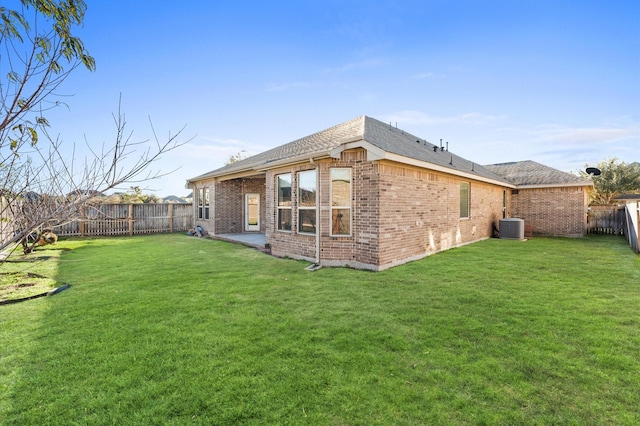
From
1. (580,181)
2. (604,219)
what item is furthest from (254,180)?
(604,219)

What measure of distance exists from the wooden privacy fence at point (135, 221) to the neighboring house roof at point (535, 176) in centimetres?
2025

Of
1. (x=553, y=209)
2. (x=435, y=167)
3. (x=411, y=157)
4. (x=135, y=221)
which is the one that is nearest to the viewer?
(x=411, y=157)

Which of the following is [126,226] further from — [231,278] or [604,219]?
[604,219]

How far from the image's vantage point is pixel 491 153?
79.5ft

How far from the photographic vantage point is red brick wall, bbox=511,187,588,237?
15031mm

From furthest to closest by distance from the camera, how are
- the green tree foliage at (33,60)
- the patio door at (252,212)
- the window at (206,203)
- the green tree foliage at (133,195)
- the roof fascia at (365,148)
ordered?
1. the window at (206,203)
2. the patio door at (252,212)
3. the roof fascia at (365,148)
4. the green tree foliage at (133,195)
5. the green tree foliage at (33,60)

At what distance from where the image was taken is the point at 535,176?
1667cm

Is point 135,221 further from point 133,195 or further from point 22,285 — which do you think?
point 133,195

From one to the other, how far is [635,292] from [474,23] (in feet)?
32.8

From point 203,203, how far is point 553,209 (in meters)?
19.5

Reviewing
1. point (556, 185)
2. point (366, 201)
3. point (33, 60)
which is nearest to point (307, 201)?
point (366, 201)

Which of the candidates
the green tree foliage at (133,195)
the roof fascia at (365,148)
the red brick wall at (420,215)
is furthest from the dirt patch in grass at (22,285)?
the red brick wall at (420,215)

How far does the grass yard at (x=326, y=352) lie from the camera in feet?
7.81

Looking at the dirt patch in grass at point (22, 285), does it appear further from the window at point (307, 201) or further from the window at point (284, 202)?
the window at point (307, 201)
